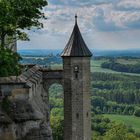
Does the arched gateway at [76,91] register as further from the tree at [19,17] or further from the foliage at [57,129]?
the foliage at [57,129]

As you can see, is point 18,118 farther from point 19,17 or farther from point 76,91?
point 76,91

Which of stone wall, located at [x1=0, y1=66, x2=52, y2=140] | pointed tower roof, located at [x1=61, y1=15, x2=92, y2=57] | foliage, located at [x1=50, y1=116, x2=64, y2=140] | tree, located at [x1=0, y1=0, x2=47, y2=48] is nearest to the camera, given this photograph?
stone wall, located at [x1=0, y1=66, x2=52, y2=140]

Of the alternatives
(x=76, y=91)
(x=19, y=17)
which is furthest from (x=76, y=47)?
(x=19, y=17)

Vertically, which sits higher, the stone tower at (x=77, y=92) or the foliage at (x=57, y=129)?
the stone tower at (x=77, y=92)

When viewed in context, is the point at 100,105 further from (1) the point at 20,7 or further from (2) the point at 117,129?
(1) the point at 20,7

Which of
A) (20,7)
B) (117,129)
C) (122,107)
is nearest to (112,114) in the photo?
(122,107)

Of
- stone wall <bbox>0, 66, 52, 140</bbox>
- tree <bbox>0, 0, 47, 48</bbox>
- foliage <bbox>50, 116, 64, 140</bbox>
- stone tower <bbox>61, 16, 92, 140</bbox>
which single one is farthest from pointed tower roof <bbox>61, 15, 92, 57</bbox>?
stone wall <bbox>0, 66, 52, 140</bbox>

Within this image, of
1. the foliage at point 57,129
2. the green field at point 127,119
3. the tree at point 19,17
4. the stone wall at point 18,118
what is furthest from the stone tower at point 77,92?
the green field at point 127,119

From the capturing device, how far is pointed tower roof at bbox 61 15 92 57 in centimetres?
4366

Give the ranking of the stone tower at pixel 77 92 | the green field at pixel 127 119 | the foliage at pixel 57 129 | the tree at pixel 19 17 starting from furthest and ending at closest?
the green field at pixel 127 119, the foliage at pixel 57 129, the stone tower at pixel 77 92, the tree at pixel 19 17

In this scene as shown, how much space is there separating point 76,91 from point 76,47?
4099mm

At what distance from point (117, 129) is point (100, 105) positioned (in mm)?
106704

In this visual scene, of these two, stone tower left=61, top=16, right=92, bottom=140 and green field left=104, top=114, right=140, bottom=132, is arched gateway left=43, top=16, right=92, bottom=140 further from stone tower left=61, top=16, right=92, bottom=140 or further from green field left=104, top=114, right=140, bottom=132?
green field left=104, top=114, right=140, bottom=132

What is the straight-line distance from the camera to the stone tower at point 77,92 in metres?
43.0
